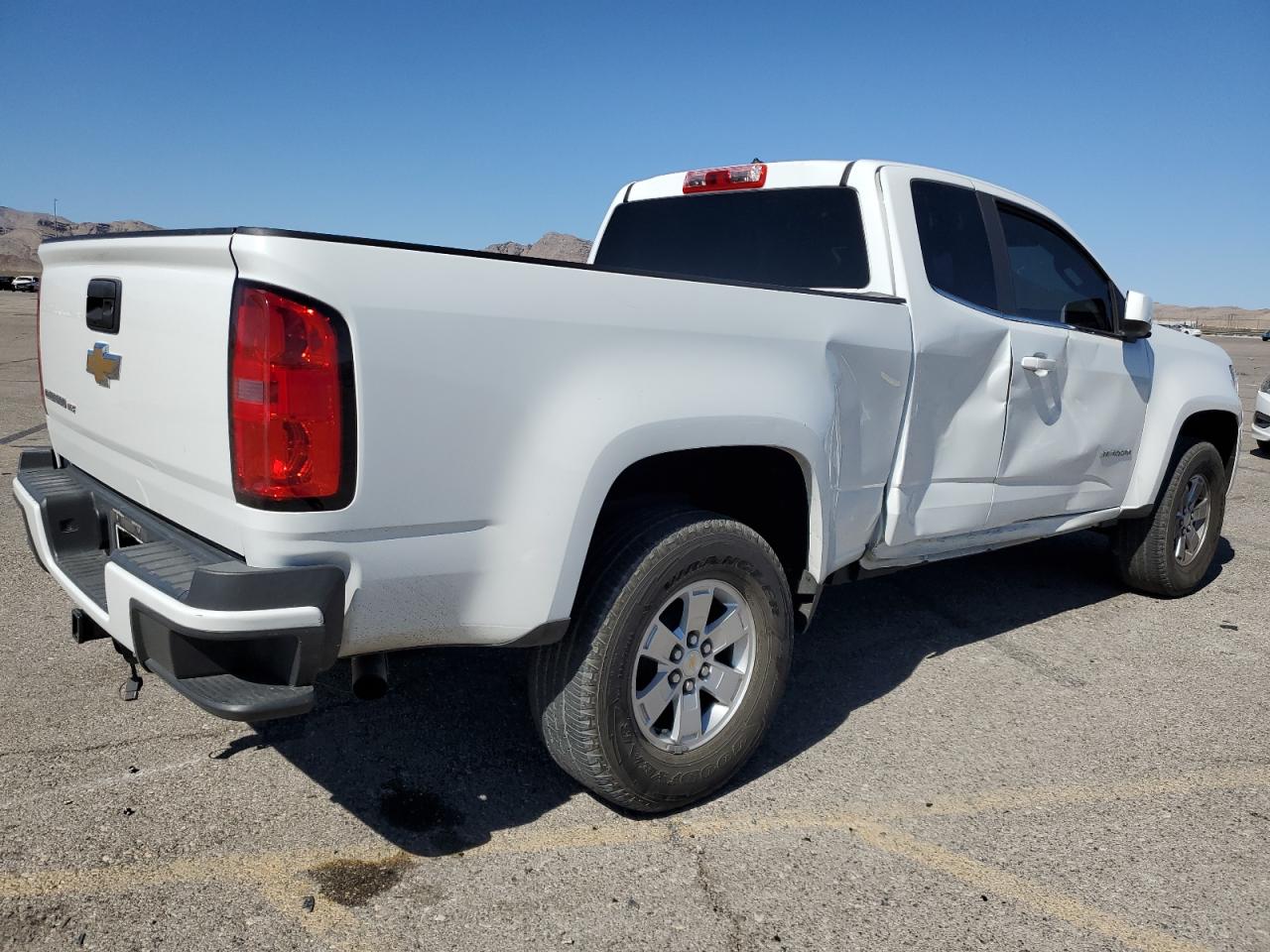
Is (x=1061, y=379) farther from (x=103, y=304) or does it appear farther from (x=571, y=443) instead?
(x=103, y=304)

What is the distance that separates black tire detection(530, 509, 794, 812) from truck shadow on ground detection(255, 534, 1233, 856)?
31 centimetres

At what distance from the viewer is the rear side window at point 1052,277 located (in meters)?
4.22

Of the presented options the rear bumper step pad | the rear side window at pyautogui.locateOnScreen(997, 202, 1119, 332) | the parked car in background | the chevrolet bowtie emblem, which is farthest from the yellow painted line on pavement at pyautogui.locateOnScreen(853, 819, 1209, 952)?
the parked car in background

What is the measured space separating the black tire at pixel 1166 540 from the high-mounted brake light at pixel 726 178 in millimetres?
2764

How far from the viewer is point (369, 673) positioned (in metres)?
2.46

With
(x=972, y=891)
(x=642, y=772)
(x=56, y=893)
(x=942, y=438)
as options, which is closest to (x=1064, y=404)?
(x=942, y=438)

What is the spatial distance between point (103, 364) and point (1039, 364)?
3311 mm

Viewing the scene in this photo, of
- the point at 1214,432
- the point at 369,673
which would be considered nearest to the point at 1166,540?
the point at 1214,432

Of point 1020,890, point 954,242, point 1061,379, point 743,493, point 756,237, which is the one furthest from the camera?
point 1061,379

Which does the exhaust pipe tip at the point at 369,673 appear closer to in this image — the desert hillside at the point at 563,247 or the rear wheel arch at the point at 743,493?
the rear wheel arch at the point at 743,493

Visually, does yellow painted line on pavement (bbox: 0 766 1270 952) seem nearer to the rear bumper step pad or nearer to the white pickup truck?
the white pickup truck

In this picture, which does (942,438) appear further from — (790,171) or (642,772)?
(642,772)

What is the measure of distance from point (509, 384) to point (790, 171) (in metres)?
2.08

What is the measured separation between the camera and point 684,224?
437cm
